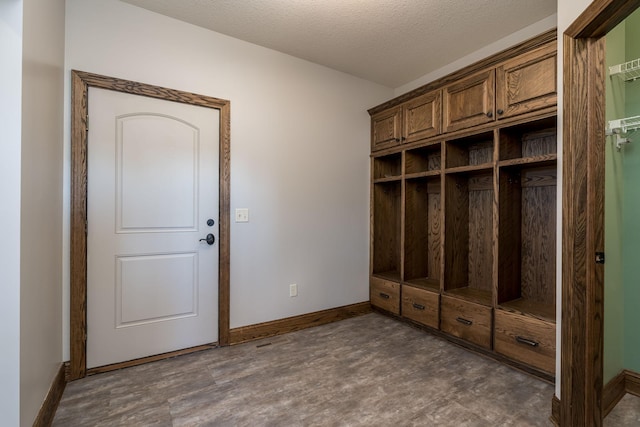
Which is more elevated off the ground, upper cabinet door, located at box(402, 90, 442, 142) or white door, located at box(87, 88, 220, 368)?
upper cabinet door, located at box(402, 90, 442, 142)

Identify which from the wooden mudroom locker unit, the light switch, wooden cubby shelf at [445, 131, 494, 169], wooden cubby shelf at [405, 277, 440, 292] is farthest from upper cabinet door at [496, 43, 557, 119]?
the light switch

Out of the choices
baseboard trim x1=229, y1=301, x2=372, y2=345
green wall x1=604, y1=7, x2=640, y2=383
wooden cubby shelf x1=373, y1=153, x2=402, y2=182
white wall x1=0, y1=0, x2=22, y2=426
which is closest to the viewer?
white wall x1=0, y1=0, x2=22, y2=426

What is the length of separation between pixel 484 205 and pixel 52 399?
352cm

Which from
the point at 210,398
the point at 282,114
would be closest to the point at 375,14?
the point at 282,114

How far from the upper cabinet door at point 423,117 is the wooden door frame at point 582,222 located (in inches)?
51.6

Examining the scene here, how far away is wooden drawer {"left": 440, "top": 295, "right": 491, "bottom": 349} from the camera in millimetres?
2418

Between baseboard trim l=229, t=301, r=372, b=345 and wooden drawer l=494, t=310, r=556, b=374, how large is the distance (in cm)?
146

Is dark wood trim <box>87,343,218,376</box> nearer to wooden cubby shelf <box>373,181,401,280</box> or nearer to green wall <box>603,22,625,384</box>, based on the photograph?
wooden cubby shelf <box>373,181,401,280</box>

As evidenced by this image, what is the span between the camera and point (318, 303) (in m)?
3.20

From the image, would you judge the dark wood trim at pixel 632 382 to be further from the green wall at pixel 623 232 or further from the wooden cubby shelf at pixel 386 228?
the wooden cubby shelf at pixel 386 228

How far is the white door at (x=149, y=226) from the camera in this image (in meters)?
2.19

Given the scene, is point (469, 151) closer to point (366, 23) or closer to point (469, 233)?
point (469, 233)

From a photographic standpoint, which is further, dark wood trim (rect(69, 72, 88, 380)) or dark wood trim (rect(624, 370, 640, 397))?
dark wood trim (rect(69, 72, 88, 380))

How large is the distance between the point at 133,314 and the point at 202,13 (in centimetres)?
240
